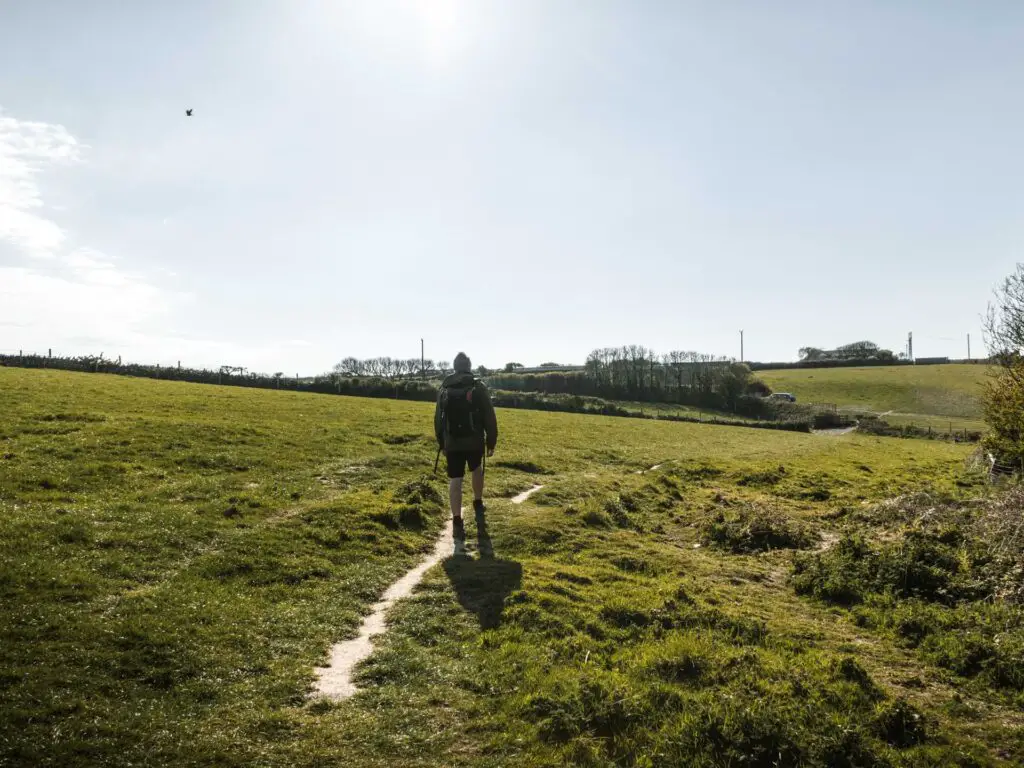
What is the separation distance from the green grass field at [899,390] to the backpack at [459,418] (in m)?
78.6

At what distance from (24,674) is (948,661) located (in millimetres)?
10344

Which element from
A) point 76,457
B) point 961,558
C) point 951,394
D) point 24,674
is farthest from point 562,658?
point 951,394

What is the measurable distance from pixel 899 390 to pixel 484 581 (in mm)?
110211

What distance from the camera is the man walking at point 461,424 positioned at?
12617 mm

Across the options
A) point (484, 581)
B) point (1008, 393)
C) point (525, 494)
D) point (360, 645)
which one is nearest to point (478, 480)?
point (484, 581)

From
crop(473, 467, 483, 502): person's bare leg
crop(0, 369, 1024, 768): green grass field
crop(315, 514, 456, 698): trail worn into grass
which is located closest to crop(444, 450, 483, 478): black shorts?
crop(473, 467, 483, 502): person's bare leg

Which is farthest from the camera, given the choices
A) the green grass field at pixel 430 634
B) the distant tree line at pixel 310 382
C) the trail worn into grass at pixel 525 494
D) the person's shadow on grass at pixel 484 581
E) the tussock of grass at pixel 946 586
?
the distant tree line at pixel 310 382

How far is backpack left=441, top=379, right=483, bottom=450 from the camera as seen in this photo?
12.6 meters

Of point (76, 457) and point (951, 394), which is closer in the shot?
point (76, 457)

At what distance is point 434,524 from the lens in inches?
552

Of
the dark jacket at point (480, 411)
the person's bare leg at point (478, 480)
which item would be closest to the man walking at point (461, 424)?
the dark jacket at point (480, 411)

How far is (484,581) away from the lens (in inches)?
389

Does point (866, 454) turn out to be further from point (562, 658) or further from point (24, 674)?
point (24, 674)

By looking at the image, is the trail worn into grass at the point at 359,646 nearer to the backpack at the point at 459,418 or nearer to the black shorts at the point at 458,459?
the black shorts at the point at 458,459
